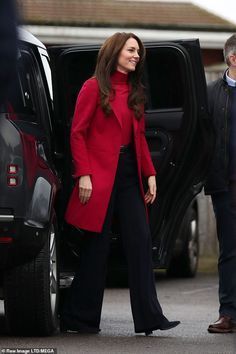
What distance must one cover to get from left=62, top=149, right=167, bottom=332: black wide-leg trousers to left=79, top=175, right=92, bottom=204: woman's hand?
16 centimetres

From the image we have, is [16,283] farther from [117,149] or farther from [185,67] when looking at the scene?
[185,67]

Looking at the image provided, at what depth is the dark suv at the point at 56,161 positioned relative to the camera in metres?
6.85

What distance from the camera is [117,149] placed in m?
7.40

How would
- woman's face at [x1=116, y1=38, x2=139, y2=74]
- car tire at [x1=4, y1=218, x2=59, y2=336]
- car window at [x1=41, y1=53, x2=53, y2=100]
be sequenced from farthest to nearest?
car window at [x1=41, y1=53, x2=53, y2=100], woman's face at [x1=116, y1=38, x2=139, y2=74], car tire at [x1=4, y1=218, x2=59, y2=336]

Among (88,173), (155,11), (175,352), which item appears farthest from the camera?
(155,11)

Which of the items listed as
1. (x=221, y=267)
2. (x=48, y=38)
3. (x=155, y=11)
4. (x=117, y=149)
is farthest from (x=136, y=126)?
(x=155, y=11)

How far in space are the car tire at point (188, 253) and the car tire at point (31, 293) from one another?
231 inches

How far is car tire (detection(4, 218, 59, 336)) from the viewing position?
6988mm

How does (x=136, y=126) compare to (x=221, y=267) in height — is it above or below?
above

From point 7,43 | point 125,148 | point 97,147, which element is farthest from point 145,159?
point 7,43

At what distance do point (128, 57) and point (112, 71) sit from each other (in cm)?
13

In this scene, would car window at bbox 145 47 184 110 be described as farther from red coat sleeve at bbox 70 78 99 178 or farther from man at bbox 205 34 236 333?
red coat sleeve at bbox 70 78 99 178

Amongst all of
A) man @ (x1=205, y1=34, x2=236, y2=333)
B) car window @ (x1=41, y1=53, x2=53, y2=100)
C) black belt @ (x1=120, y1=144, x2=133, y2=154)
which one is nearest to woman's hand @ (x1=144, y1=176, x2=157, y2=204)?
black belt @ (x1=120, y1=144, x2=133, y2=154)

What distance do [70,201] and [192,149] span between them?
3.41ft
